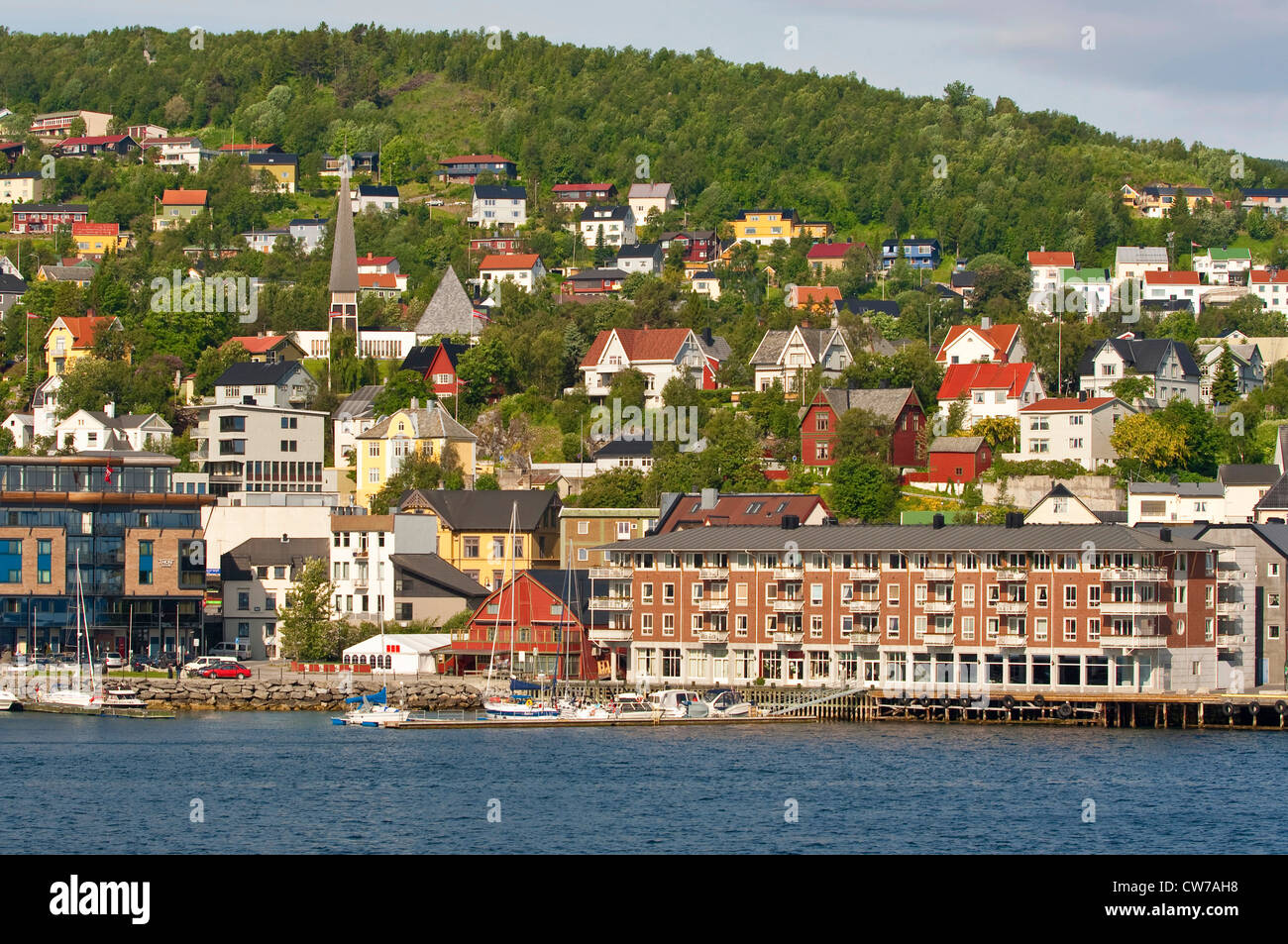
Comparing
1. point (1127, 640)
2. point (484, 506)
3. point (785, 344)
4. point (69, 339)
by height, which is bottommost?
point (1127, 640)

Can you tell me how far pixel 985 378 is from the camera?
98500 mm

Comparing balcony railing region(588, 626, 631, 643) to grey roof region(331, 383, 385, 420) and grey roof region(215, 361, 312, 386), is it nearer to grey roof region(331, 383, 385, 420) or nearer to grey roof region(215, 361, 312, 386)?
grey roof region(331, 383, 385, 420)

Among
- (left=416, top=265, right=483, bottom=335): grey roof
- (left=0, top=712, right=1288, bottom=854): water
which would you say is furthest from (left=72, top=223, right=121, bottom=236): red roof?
(left=0, top=712, right=1288, bottom=854): water

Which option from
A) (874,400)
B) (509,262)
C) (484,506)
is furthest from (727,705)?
(509,262)

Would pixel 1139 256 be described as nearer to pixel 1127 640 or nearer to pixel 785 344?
pixel 785 344

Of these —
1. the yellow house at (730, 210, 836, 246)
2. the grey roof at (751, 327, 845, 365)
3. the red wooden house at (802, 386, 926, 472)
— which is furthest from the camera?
the yellow house at (730, 210, 836, 246)

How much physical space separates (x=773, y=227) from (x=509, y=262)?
107 feet

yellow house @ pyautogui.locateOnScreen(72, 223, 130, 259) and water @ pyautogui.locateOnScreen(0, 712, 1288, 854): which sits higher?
yellow house @ pyautogui.locateOnScreen(72, 223, 130, 259)

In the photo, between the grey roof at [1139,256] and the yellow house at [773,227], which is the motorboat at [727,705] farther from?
the yellow house at [773,227]

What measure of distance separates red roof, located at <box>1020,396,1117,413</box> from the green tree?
1492 inches

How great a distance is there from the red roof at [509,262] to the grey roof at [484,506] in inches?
2486

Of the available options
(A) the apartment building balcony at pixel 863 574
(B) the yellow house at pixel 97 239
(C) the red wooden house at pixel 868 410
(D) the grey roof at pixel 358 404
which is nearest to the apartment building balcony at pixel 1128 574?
(A) the apartment building balcony at pixel 863 574

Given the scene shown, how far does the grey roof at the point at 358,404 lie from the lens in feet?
354

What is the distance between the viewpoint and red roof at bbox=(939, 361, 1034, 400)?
97188 millimetres
